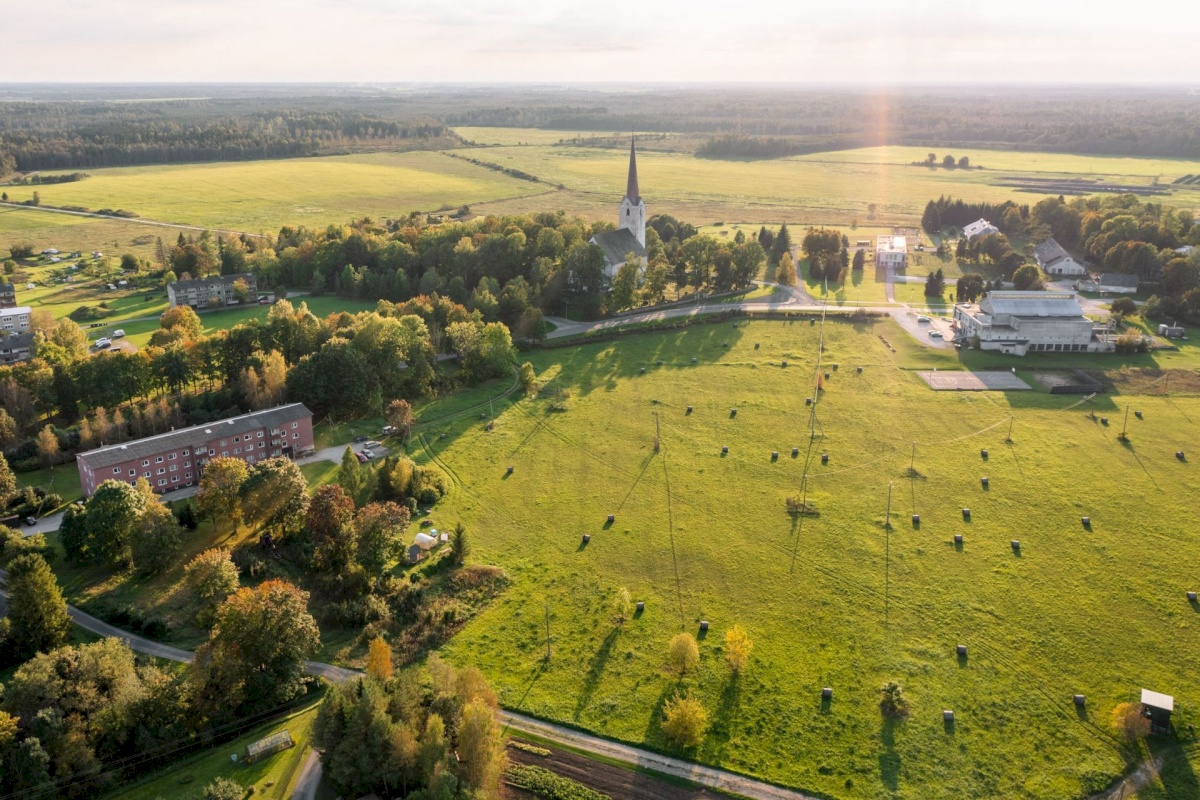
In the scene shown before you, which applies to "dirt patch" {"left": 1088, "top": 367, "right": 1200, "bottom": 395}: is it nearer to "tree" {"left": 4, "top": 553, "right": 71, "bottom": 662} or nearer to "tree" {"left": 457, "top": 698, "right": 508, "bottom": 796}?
"tree" {"left": 457, "top": 698, "right": 508, "bottom": 796}

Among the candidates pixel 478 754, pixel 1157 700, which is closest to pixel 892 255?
Answer: pixel 1157 700

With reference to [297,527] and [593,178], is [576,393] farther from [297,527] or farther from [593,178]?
[593,178]

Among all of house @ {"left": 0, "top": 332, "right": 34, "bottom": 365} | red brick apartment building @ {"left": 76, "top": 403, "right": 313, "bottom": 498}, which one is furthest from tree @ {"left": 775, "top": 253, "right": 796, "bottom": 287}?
house @ {"left": 0, "top": 332, "right": 34, "bottom": 365}

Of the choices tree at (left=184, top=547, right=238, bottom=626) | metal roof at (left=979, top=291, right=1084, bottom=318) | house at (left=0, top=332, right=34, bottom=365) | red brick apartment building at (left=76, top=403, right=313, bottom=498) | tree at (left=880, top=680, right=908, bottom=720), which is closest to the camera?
tree at (left=880, top=680, right=908, bottom=720)

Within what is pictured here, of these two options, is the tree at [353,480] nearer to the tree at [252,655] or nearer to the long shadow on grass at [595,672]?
the tree at [252,655]

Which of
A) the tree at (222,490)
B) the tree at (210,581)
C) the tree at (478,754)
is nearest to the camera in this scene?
the tree at (478,754)

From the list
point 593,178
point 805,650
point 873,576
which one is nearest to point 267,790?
point 805,650

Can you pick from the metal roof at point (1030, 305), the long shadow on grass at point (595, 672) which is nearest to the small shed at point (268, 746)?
the long shadow on grass at point (595, 672)
